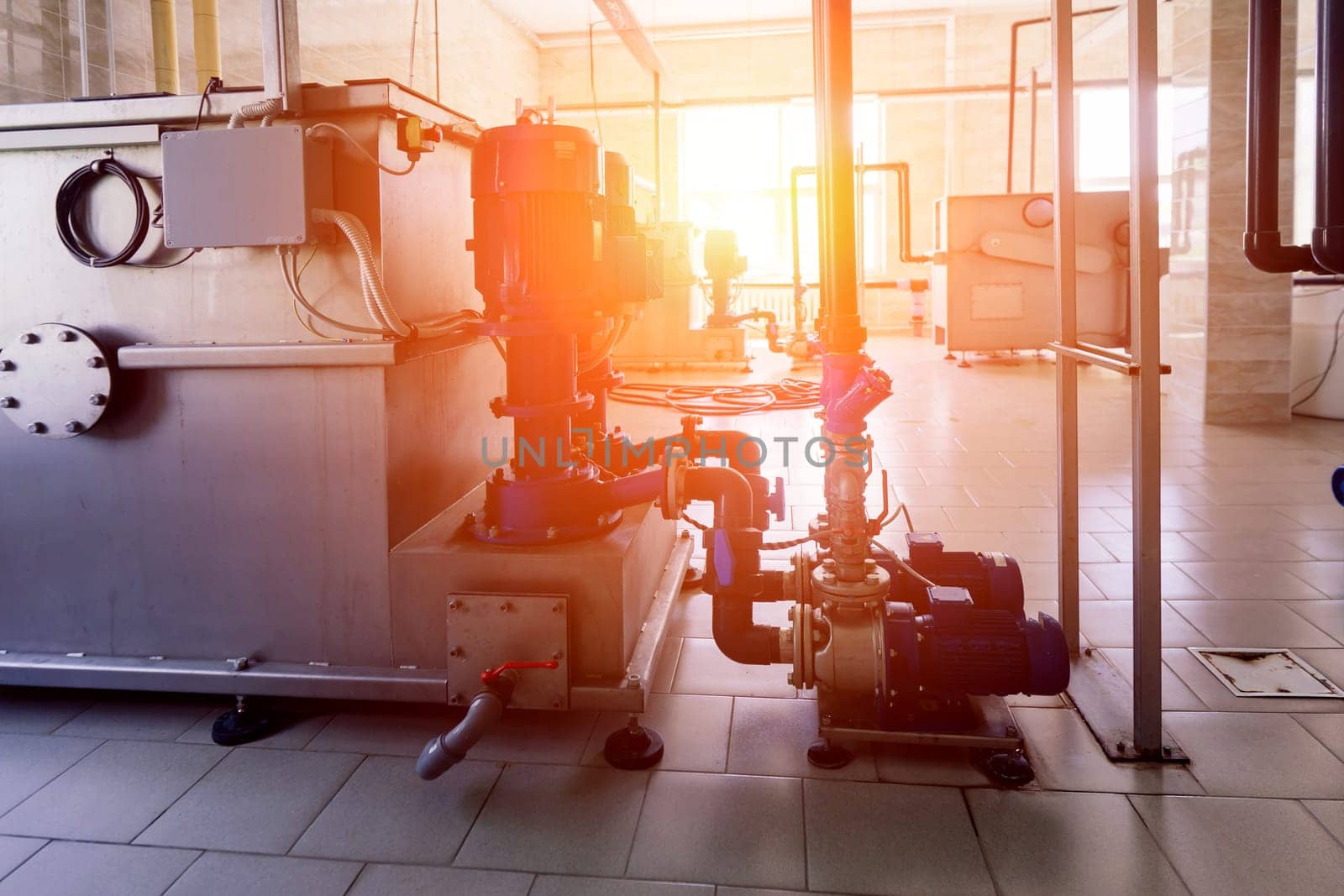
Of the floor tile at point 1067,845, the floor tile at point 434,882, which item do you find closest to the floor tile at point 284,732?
the floor tile at point 434,882

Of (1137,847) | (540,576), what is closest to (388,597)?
(540,576)

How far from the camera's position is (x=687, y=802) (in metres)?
1.57

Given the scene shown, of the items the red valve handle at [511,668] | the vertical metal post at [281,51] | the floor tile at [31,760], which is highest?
the vertical metal post at [281,51]

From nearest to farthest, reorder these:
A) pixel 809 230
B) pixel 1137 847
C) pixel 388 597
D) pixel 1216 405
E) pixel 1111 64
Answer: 1. pixel 1137 847
2. pixel 388 597
3. pixel 1216 405
4. pixel 1111 64
5. pixel 809 230

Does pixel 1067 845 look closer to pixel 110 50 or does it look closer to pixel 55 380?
pixel 55 380

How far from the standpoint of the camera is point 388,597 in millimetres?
1837

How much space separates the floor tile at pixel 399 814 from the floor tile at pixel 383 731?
51mm

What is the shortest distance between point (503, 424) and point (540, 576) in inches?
36.0

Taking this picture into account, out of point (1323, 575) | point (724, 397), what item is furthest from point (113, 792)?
point (724, 397)

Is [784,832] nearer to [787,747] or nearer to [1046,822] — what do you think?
[787,747]

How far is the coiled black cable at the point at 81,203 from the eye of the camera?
5.92 ft

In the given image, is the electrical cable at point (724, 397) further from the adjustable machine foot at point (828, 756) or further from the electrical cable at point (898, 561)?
the adjustable machine foot at point (828, 756)

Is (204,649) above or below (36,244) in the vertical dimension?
below

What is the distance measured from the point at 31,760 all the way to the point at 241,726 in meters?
0.35
